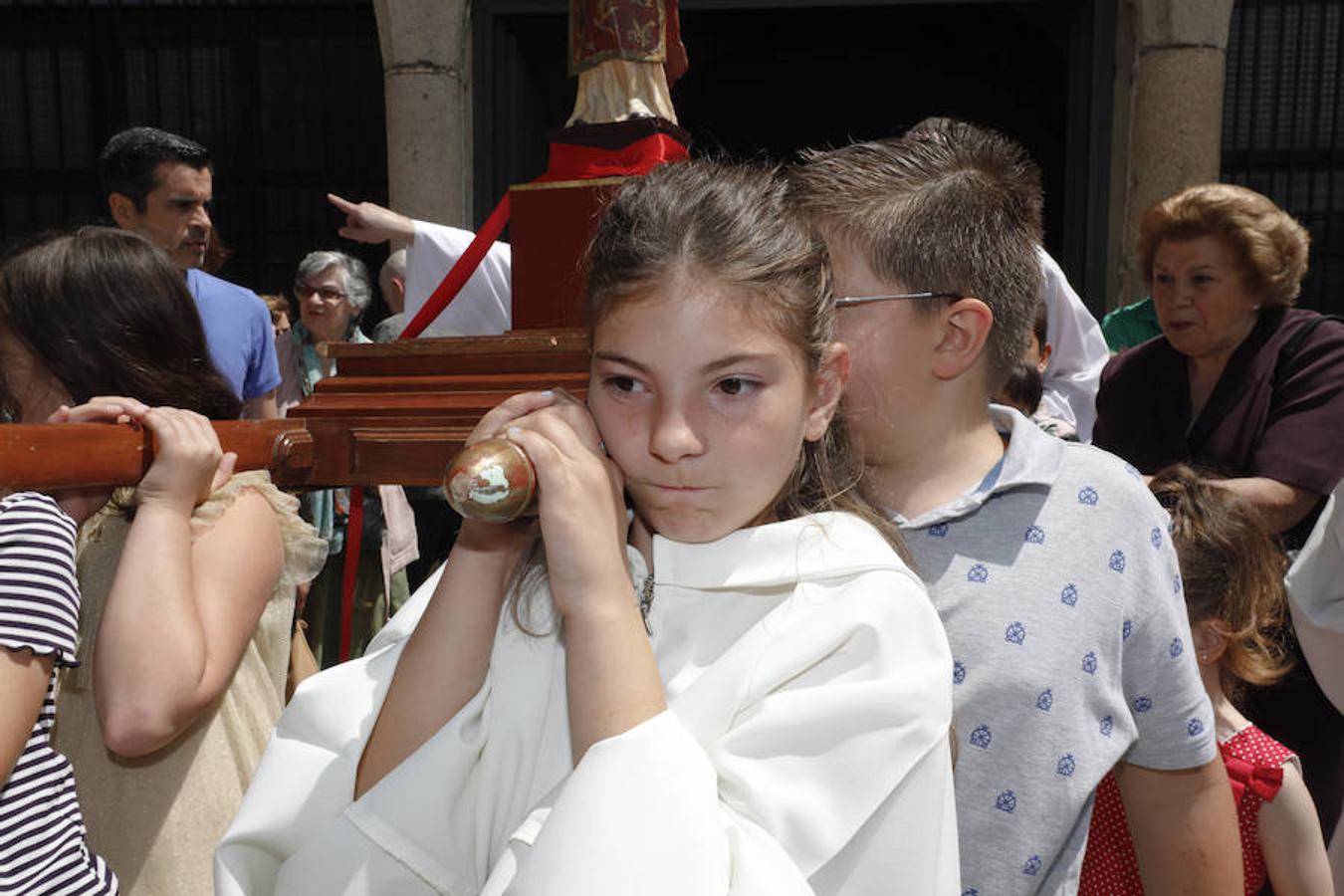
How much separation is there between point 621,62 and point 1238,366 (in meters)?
1.62

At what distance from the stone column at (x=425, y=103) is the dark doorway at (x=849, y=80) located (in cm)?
17

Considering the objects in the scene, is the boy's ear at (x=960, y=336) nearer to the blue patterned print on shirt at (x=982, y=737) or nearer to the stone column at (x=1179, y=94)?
the blue patterned print on shirt at (x=982, y=737)

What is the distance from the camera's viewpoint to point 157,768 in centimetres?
174

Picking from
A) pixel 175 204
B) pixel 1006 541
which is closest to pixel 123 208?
pixel 175 204

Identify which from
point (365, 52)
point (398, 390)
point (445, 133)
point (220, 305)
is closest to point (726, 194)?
point (398, 390)

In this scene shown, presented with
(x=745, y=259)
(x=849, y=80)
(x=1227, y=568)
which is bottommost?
(x=1227, y=568)

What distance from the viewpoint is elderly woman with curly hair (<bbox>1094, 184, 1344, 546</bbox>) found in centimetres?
271

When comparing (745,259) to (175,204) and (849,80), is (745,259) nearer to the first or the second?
(175,204)

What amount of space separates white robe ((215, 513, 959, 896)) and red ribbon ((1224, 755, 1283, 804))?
1.29 metres

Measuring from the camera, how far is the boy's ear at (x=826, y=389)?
1.19 metres

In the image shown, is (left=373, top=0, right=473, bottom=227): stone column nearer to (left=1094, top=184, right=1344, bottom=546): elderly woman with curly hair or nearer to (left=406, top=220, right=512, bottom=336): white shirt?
(left=406, top=220, right=512, bottom=336): white shirt

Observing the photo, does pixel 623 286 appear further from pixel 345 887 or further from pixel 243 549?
pixel 243 549

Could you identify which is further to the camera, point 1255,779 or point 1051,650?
point 1255,779

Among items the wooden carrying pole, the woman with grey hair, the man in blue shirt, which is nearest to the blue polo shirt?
the man in blue shirt
